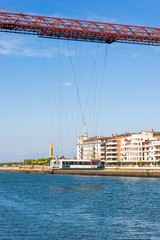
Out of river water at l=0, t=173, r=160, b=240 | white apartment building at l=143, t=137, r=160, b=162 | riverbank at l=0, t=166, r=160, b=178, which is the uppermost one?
white apartment building at l=143, t=137, r=160, b=162

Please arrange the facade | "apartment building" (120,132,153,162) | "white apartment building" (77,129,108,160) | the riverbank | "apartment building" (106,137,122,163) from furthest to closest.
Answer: "white apartment building" (77,129,108,160) → "apartment building" (106,137,122,163) → "apartment building" (120,132,153,162) → the facade → the riverbank

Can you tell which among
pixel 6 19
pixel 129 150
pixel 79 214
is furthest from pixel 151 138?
pixel 79 214

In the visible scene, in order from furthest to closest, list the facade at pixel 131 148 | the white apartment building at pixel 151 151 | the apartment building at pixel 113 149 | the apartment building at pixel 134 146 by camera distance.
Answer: the apartment building at pixel 113 149
the apartment building at pixel 134 146
the facade at pixel 131 148
the white apartment building at pixel 151 151

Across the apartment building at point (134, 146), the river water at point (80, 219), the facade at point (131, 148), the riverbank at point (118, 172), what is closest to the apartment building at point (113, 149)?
the facade at point (131, 148)

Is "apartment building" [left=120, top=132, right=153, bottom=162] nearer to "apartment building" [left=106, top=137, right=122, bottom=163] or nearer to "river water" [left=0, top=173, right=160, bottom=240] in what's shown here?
"apartment building" [left=106, top=137, right=122, bottom=163]

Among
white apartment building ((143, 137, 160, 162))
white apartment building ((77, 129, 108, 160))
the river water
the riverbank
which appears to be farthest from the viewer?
white apartment building ((77, 129, 108, 160))

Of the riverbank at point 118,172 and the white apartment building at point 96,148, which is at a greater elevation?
the white apartment building at point 96,148

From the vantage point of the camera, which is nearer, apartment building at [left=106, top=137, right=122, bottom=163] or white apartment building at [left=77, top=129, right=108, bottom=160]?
apartment building at [left=106, top=137, right=122, bottom=163]

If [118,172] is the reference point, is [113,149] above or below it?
above

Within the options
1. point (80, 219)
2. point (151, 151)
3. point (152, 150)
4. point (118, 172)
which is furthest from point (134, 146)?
point (80, 219)

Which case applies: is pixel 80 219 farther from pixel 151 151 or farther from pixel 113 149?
pixel 113 149

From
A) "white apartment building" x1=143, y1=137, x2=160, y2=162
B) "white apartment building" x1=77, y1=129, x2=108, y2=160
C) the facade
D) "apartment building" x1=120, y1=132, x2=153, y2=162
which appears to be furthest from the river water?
"white apartment building" x1=77, y1=129, x2=108, y2=160

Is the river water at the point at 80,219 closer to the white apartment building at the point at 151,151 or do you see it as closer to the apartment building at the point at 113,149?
the white apartment building at the point at 151,151

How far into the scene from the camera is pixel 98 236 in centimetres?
2866
